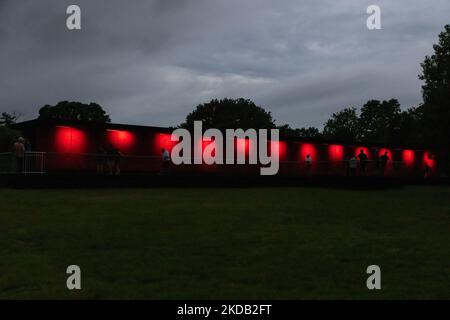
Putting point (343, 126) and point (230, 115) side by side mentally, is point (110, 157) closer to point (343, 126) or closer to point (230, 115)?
point (230, 115)

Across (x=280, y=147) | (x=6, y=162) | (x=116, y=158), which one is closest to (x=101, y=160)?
(x=116, y=158)

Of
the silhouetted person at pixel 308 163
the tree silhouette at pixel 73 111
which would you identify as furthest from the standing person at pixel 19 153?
the tree silhouette at pixel 73 111

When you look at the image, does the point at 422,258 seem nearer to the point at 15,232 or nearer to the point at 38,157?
the point at 15,232

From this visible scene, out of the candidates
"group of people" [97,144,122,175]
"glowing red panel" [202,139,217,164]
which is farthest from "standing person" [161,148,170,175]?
"glowing red panel" [202,139,217,164]

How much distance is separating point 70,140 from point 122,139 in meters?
3.52

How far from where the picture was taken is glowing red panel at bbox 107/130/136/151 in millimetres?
31497

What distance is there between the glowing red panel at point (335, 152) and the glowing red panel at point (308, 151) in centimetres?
180

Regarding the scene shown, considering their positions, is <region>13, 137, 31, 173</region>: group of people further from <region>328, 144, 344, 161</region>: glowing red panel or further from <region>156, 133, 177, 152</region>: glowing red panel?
<region>328, 144, 344, 161</region>: glowing red panel

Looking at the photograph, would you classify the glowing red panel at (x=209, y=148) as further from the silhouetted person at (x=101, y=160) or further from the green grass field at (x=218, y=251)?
the green grass field at (x=218, y=251)

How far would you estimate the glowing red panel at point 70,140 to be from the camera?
29172 millimetres

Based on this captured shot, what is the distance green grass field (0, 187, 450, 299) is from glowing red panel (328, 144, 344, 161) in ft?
81.4

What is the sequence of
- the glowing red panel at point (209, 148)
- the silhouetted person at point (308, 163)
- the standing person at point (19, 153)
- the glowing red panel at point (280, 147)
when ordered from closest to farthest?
1. the standing person at point (19, 153)
2. the silhouetted person at point (308, 163)
3. the glowing red panel at point (209, 148)
4. the glowing red panel at point (280, 147)

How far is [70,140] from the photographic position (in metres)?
29.8
